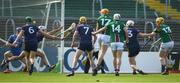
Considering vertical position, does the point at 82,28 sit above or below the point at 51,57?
above

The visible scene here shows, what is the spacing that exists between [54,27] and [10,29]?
2.11 metres

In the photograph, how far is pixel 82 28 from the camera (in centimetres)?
2161

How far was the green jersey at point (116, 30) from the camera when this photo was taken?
21.8 meters

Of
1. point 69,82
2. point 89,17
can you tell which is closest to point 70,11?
point 89,17

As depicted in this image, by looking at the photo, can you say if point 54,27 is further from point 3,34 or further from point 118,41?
point 118,41

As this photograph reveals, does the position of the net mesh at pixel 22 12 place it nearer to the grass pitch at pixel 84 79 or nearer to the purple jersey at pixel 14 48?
the purple jersey at pixel 14 48

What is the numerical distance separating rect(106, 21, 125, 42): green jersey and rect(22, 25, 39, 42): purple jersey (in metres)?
2.55

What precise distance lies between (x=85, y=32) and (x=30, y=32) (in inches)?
76.3

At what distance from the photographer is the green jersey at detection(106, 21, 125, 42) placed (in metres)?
21.8

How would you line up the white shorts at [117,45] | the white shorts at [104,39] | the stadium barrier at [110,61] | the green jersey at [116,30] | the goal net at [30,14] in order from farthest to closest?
the goal net at [30,14], the stadium barrier at [110,61], the white shorts at [104,39], the white shorts at [117,45], the green jersey at [116,30]

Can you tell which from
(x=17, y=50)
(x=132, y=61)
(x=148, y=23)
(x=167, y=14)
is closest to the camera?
(x=132, y=61)

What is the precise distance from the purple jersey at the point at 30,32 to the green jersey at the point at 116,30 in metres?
2.55

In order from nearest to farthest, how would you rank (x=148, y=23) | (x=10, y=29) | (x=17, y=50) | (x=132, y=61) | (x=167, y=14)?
(x=132, y=61) → (x=17, y=50) → (x=10, y=29) → (x=148, y=23) → (x=167, y=14)

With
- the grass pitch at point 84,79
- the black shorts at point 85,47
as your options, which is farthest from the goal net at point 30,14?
the grass pitch at point 84,79
